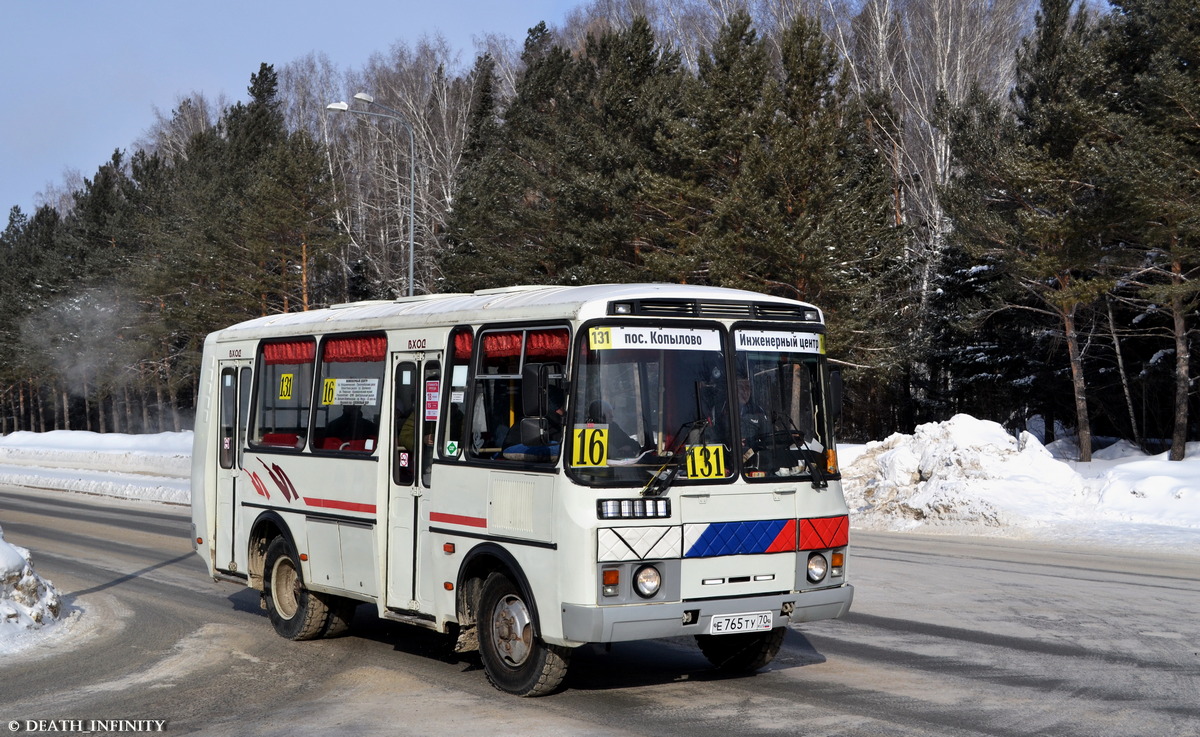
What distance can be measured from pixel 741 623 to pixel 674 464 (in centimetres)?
114

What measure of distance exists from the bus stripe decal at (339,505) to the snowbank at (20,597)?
293 centimetres

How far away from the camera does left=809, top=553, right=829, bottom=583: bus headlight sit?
849cm

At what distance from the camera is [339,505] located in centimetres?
1025

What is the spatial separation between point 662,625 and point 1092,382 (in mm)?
35842

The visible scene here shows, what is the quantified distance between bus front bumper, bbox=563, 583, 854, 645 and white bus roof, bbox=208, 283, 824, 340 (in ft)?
6.13

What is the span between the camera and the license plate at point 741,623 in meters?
7.96

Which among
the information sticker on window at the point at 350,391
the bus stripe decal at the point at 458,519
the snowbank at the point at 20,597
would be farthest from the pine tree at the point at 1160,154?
the snowbank at the point at 20,597

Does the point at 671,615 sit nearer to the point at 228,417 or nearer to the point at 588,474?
the point at 588,474

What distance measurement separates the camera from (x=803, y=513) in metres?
8.42

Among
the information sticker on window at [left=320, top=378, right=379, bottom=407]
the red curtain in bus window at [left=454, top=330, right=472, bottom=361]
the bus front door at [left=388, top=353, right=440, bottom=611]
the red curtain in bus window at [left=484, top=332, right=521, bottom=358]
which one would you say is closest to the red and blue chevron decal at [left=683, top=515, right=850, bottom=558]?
the red curtain in bus window at [left=484, top=332, right=521, bottom=358]

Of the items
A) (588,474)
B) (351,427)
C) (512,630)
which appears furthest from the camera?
(351,427)

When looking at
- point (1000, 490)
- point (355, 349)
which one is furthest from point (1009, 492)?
point (355, 349)

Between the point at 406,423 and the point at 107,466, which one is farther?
the point at 107,466

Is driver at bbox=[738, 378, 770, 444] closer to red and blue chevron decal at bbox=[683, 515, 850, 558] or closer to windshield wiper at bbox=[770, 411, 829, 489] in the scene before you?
windshield wiper at bbox=[770, 411, 829, 489]
